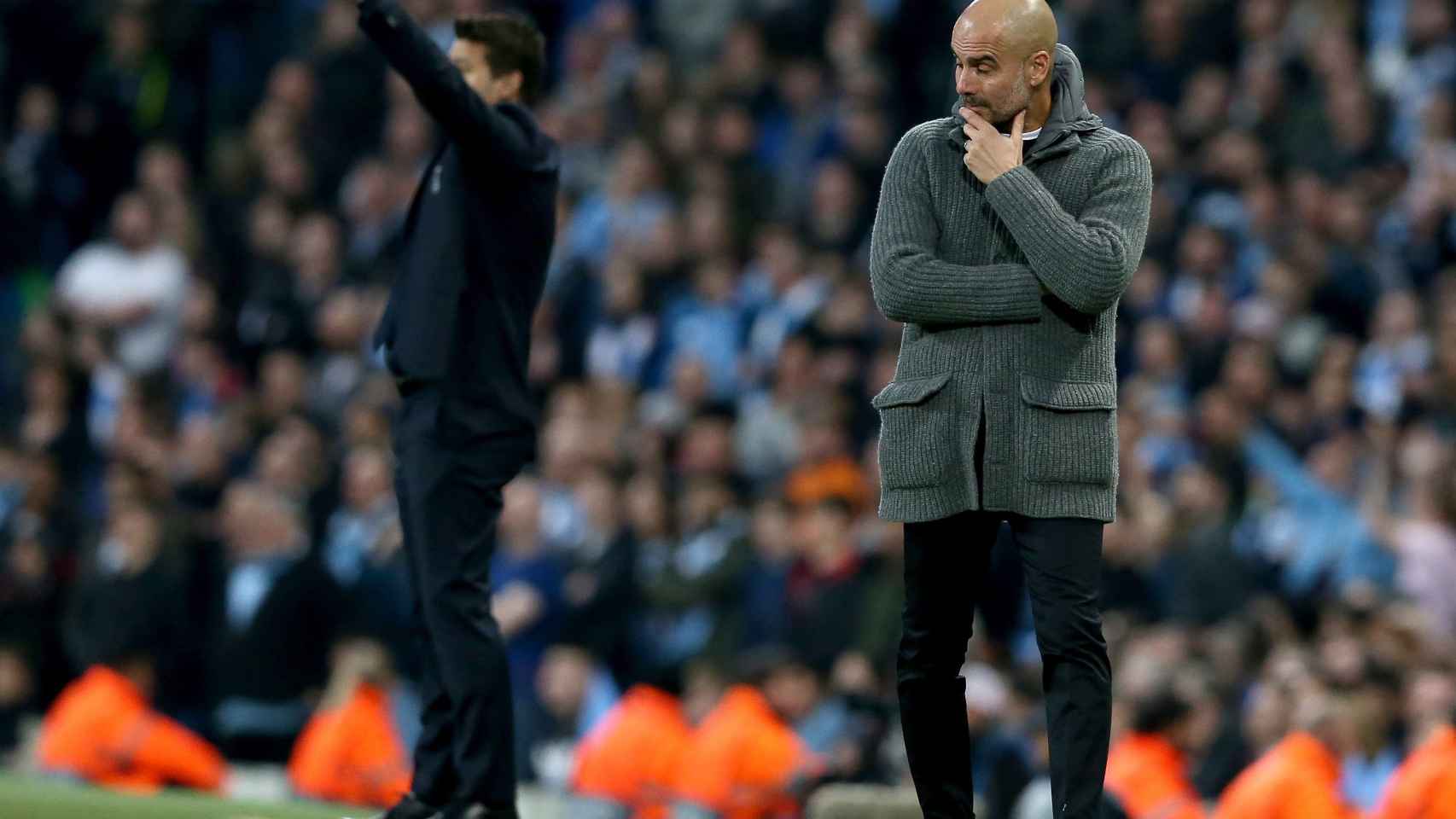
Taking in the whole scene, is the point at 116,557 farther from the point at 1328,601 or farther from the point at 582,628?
the point at 1328,601

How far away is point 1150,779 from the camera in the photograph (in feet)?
30.7

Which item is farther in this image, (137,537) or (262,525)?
(137,537)

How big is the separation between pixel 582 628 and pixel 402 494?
5.75 m

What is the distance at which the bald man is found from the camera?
4.81 meters

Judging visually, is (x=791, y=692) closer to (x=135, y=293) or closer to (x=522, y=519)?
(x=522, y=519)

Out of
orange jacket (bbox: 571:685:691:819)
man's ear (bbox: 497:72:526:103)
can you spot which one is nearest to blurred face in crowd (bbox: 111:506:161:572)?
orange jacket (bbox: 571:685:691:819)

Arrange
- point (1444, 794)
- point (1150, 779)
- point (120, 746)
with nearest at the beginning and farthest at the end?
1. point (1444, 794)
2. point (1150, 779)
3. point (120, 746)

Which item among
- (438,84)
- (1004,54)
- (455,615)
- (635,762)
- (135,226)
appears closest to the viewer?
(1004,54)

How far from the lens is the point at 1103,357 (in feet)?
16.3

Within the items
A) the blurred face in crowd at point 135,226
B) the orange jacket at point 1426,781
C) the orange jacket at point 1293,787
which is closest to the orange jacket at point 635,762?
the orange jacket at point 1293,787

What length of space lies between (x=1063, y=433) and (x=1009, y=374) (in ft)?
0.56

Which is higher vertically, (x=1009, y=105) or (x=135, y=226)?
(x=135, y=226)

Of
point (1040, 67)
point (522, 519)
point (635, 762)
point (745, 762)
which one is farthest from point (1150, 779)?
point (1040, 67)

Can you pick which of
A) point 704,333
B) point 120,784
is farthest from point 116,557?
point 704,333
